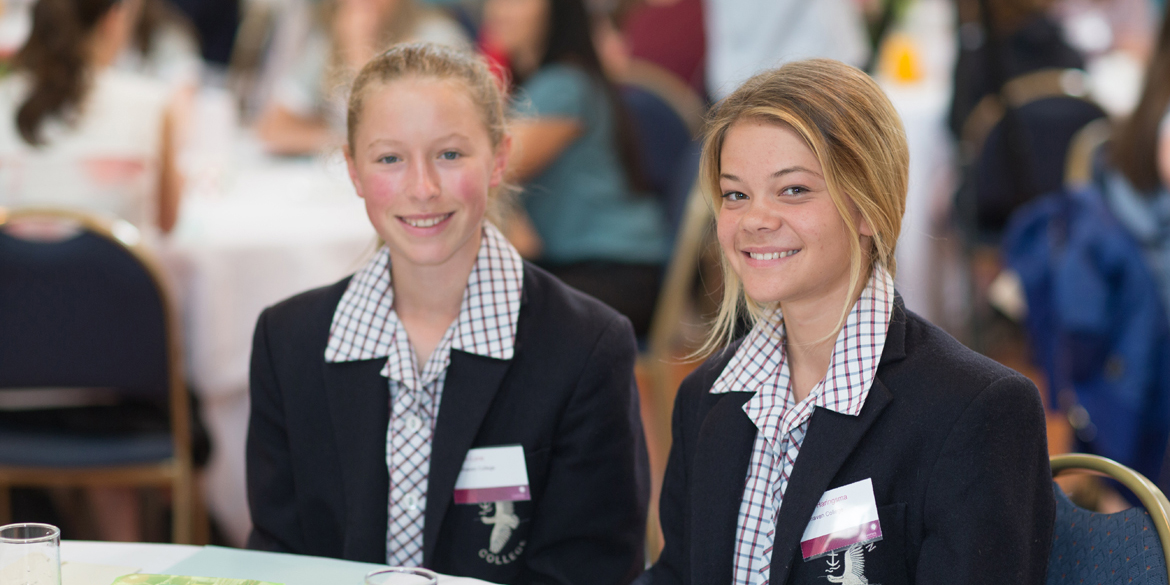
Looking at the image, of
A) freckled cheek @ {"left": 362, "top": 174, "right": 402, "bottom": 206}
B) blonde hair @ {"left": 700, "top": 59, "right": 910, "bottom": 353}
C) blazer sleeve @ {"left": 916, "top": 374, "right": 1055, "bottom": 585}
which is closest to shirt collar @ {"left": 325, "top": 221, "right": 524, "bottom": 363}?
freckled cheek @ {"left": 362, "top": 174, "right": 402, "bottom": 206}

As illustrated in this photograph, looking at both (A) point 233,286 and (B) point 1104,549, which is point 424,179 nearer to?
(B) point 1104,549

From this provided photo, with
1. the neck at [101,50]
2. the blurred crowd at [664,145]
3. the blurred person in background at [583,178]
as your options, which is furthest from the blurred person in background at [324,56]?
the neck at [101,50]

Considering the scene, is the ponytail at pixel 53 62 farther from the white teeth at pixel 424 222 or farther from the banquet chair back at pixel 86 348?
the white teeth at pixel 424 222

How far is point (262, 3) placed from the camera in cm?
580

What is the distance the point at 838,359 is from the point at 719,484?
0.63ft

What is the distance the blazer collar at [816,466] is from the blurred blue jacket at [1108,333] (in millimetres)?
1465

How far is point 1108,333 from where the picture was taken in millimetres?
2420

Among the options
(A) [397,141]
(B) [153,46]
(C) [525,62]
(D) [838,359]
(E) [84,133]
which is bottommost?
(D) [838,359]

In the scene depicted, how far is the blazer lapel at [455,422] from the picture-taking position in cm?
137

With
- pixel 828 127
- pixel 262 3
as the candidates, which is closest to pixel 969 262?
pixel 828 127

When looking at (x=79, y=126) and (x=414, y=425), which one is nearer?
(x=414, y=425)

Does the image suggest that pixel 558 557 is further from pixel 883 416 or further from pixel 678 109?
pixel 678 109

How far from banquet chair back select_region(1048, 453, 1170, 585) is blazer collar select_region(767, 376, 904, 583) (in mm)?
233

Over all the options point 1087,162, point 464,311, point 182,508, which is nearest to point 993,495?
point 464,311
